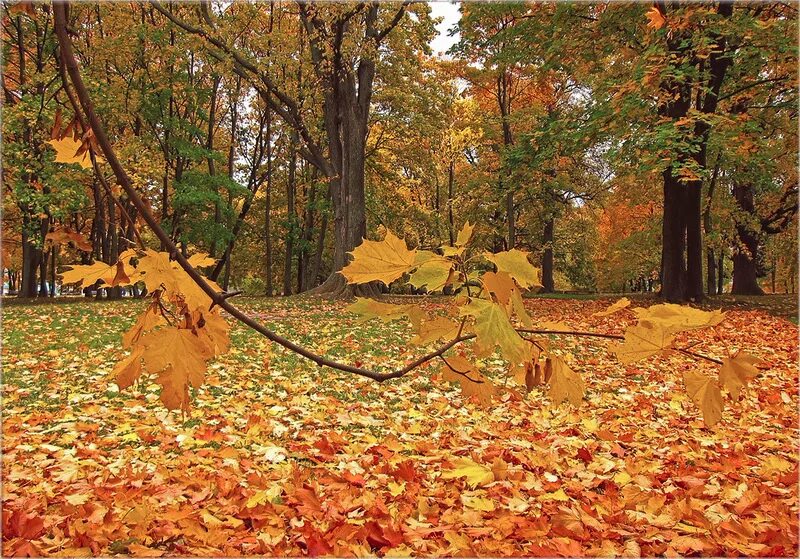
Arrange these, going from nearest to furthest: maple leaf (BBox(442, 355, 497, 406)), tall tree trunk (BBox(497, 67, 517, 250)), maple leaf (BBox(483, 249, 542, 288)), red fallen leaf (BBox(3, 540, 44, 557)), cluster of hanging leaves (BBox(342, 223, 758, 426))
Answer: cluster of hanging leaves (BBox(342, 223, 758, 426)) → maple leaf (BBox(483, 249, 542, 288)) → maple leaf (BBox(442, 355, 497, 406)) → red fallen leaf (BBox(3, 540, 44, 557)) → tall tree trunk (BBox(497, 67, 517, 250))

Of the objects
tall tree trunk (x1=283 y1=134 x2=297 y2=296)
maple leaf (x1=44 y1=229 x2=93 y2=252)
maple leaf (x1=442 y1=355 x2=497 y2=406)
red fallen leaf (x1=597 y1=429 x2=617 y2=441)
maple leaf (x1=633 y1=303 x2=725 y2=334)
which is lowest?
red fallen leaf (x1=597 y1=429 x2=617 y2=441)

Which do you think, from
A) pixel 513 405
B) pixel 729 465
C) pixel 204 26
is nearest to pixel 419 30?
pixel 204 26

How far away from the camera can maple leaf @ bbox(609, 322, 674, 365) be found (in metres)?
0.93

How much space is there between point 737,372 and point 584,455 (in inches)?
95.8

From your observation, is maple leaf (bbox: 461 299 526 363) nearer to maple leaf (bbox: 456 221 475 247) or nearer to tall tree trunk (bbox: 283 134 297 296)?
maple leaf (bbox: 456 221 475 247)

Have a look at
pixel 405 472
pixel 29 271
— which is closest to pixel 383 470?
pixel 405 472

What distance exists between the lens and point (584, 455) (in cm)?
315

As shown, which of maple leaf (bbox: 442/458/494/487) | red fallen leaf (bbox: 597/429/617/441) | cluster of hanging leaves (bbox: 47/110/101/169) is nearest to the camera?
cluster of hanging leaves (bbox: 47/110/101/169)

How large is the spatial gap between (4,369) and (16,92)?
1590 cm

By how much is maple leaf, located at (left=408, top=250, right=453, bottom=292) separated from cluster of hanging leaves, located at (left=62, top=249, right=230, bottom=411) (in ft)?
1.27

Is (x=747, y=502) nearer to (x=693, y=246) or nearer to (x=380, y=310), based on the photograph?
(x=380, y=310)

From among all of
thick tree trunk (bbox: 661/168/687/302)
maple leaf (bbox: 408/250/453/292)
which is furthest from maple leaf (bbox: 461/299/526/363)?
thick tree trunk (bbox: 661/168/687/302)

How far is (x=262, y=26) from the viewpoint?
20609mm

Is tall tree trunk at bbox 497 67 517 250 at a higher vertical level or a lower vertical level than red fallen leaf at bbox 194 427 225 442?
higher
